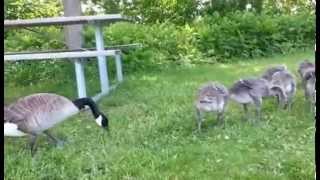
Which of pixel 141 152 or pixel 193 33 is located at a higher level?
pixel 193 33

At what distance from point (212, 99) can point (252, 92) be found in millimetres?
197

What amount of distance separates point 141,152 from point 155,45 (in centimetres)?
37

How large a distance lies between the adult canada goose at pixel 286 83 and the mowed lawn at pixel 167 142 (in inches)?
5.1

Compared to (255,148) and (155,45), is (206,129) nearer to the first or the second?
(255,148)

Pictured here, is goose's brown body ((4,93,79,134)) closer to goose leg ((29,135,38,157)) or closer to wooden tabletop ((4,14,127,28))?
goose leg ((29,135,38,157))

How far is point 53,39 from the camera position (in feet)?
6.44

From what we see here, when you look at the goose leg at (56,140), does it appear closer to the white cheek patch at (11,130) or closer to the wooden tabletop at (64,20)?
the white cheek patch at (11,130)

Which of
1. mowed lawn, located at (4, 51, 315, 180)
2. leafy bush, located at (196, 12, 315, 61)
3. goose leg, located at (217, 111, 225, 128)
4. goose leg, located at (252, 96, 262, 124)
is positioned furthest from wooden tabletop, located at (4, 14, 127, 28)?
goose leg, located at (252, 96, 262, 124)

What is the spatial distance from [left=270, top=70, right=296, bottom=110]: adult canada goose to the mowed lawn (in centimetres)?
13

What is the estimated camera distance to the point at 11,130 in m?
1.82

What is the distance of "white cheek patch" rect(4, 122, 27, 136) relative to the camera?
1.72 metres

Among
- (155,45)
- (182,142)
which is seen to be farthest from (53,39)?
(182,142)
